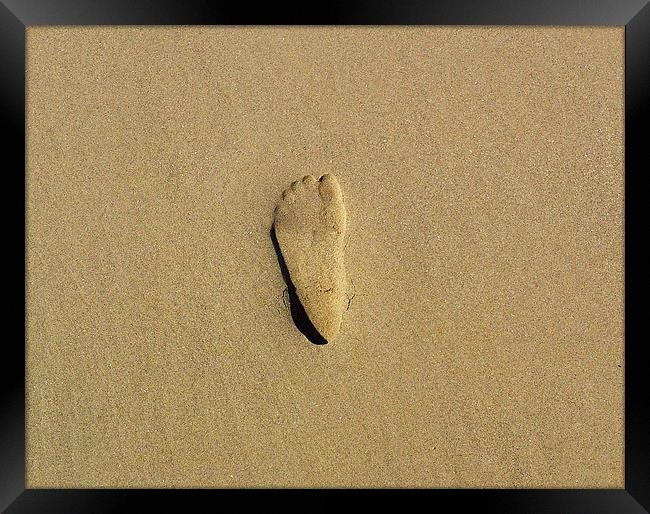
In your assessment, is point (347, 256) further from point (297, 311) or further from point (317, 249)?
point (297, 311)

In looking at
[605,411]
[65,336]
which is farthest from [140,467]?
[605,411]
